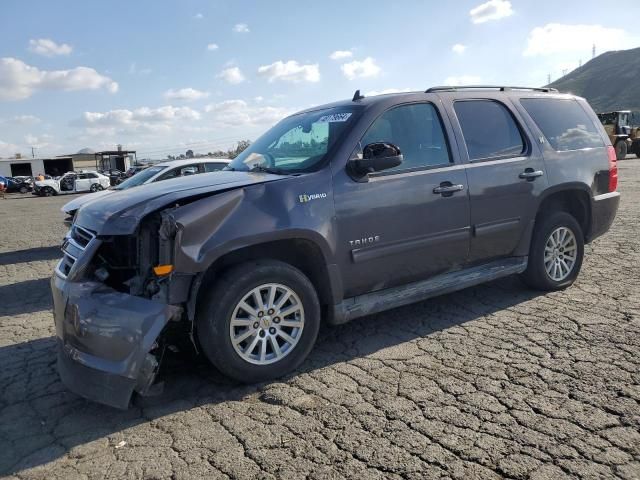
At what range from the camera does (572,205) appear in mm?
5297

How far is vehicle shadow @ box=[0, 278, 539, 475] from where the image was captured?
2.90m

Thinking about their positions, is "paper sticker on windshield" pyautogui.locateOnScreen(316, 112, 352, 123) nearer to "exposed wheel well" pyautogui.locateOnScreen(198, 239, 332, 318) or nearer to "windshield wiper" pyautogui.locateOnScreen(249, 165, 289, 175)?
"windshield wiper" pyautogui.locateOnScreen(249, 165, 289, 175)

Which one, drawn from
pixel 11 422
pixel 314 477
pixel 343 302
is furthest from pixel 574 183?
pixel 11 422

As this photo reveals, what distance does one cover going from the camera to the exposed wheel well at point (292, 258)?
3.36 m

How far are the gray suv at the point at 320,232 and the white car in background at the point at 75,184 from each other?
3387cm

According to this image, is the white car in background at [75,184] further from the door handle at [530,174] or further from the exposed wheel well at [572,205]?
the door handle at [530,174]

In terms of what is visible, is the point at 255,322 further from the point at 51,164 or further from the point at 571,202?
the point at 51,164

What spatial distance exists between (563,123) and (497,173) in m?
1.30

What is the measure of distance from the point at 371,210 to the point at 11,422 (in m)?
2.78

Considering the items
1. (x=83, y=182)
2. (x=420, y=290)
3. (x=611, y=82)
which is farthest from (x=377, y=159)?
(x=611, y=82)

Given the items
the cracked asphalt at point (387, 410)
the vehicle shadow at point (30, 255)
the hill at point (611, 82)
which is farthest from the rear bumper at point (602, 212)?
the hill at point (611, 82)

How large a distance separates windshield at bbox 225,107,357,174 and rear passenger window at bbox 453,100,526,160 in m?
1.13

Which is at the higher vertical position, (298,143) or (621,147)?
(621,147)

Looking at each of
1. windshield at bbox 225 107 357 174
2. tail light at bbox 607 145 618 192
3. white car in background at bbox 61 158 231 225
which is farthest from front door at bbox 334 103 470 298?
white car in background at bbox 61 158 231 225
